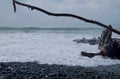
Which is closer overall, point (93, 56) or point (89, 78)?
point (89, 78)

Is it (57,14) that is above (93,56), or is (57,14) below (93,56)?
above

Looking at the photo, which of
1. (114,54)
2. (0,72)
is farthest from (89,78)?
(114,54)

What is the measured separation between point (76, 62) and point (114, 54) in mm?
2513

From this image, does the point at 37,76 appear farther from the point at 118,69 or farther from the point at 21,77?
the point at 118,69

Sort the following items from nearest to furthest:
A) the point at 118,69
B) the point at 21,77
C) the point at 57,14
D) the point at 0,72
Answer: the point at 57,14, the point at 21,77, the point at 0,72, the point at 118,69

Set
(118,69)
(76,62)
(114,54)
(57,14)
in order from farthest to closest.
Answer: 1. (114,54)
2. (76,62)
3. (118,69)
4. (57,14)

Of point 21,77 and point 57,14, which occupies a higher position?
point 57,14

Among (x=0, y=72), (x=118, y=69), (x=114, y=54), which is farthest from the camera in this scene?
(x=114, y=54)

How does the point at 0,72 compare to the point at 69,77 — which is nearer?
the point at 69,77

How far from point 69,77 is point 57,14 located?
24.5 feet

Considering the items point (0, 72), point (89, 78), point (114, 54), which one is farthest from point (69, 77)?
point (114, 54)

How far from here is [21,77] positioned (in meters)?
9.71

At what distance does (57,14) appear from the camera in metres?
2.60

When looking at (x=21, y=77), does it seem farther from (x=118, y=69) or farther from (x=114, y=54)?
(x=114, y=54)
